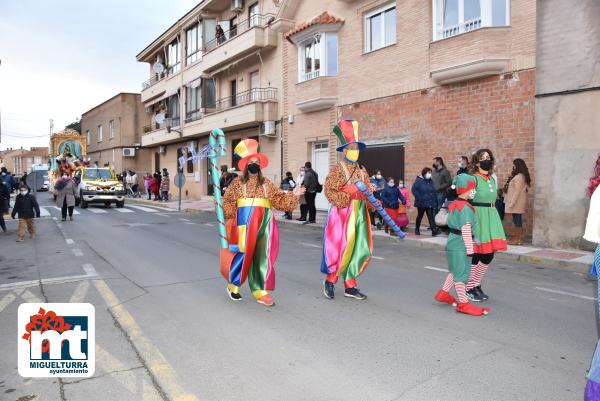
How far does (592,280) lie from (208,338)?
6.01 metres

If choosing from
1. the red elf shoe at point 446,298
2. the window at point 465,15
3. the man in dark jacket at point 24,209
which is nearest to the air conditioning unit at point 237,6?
the window at point 465,15

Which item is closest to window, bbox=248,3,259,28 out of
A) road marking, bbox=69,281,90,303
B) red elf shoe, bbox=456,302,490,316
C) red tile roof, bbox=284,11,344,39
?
red tile roof, bbox=284,11,344,39

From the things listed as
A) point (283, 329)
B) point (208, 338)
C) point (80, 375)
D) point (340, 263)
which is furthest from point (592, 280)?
point (80, 375)

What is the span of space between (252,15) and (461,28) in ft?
43.0

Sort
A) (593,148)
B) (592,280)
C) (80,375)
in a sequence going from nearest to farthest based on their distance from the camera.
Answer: (80,375) < (592,280) < (593,148)

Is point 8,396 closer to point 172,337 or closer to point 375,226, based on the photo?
point 172,337

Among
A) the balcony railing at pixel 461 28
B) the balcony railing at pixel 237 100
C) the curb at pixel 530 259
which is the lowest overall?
Answer: the curb at pixel 530 259

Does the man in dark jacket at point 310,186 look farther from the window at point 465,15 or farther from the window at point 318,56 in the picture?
the window at point 465,15

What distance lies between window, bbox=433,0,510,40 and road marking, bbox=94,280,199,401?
11.0 meters

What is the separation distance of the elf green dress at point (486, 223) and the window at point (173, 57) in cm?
2959

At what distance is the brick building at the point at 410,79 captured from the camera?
477 inches

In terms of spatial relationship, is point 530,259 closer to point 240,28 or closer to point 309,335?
point 309,335

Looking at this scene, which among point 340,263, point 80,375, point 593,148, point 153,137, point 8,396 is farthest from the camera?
point 153,137

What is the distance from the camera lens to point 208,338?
4641 millimetres
